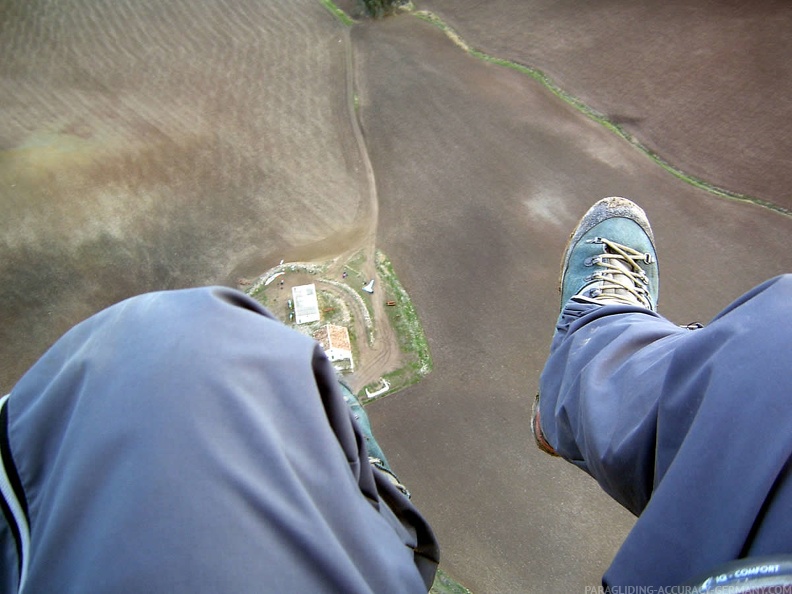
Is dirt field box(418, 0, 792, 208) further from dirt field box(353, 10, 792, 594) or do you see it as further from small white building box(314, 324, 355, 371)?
small white building box(314, 324, 355, 371)

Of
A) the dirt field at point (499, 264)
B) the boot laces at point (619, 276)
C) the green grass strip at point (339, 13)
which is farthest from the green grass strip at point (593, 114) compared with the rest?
the boot laces at point (619, 276)

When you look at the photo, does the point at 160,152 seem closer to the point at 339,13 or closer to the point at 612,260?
the point at 339,13

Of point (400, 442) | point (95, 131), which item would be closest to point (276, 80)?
point (95, 131)

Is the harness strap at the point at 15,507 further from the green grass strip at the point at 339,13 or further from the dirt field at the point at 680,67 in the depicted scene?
the green grass strip at the point at 339,13

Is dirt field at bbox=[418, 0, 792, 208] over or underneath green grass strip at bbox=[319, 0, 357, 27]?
underneath

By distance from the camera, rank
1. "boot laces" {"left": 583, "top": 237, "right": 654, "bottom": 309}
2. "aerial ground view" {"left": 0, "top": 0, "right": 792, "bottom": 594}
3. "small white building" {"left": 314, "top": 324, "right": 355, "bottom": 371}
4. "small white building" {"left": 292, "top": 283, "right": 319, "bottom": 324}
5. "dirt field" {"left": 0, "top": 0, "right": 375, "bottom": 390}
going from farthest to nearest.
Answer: "dirt field" {"left": 0, "top": 0, "right": 375, "bottom": 390} < "small white building" {"left": 292, "top": 283, "right": 319, "bottom": 324} < "small white building" {"left": 314, "top": 324, "right": 355, "bottom": 371} < "aerial ground view" {"left": 0, "top": 0, "right": 792, "bottom": 594} < "boot laces" {"left": 583, "top": 237, "right": 654, "bottom": 309}

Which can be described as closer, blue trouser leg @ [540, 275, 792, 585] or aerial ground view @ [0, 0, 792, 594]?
blue trouser leg @ [540, 275, 792, 585]

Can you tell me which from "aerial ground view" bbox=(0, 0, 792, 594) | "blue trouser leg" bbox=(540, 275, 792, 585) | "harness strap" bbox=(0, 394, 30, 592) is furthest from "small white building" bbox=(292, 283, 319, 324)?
"harness strap" bbox=(0, 394, 30, 592)
